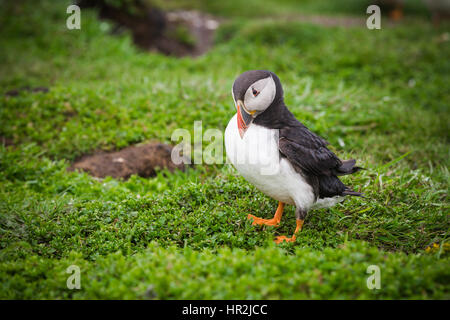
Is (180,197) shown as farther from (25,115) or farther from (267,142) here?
(25,115)

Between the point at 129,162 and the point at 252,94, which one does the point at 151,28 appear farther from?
the point at 252,94

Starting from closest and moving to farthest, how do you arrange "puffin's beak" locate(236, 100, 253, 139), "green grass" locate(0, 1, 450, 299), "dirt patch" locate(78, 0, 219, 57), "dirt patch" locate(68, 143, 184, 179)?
"green grass" locate(0, 1, 450, 299)
"puffin's beak" locate(236, 100, 253, 139)
"dirt patch" locate(68, 143, 184, 179)
"dirt patch" locate(78, 0, 219, 57)

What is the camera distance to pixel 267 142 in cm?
336

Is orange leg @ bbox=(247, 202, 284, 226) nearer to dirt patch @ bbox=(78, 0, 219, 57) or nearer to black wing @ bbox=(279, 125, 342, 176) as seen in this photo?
black wing @ bbox=(279, 125, 342, 176)

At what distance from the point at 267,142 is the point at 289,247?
993mm

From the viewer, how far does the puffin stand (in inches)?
130

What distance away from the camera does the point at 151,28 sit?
33.6 feet

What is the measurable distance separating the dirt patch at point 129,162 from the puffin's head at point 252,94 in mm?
2053

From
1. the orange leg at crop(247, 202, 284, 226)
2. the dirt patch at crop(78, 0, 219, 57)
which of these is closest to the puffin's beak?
the orange leg at crop(247, 202, 284, 226)

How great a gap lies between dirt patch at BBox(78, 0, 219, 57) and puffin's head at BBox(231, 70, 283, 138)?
7267mm

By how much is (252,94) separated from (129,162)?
98.4 inches

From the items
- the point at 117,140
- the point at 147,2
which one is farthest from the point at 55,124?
the point at 147,2

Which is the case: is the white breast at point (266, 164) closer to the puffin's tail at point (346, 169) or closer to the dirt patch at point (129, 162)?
Result: the puffin's tail at point (346, 169)

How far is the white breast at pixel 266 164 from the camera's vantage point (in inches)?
131
